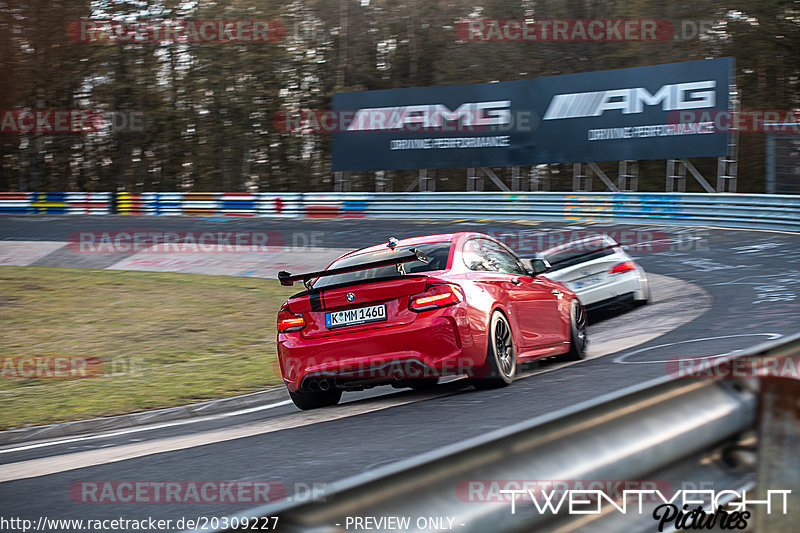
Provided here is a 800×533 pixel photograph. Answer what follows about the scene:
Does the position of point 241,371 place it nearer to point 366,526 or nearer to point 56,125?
point 366,526

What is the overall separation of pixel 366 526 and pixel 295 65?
43.5 metres

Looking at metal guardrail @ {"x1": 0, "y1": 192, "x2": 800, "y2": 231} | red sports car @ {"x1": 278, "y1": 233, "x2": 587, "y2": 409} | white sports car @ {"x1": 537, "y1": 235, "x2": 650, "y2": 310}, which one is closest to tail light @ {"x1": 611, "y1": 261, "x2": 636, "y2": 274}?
white sports car @ {"x1": 537, "y1": 235, "x2": 650, "y2": 310}

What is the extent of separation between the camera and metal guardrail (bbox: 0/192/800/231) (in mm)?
22594

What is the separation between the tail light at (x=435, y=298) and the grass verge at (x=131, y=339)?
2.85 meters

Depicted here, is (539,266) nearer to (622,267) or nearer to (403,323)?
(403,323)

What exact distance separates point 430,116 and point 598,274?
70.9 feet

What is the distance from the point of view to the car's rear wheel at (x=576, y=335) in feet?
29.8

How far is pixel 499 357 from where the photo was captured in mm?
7508

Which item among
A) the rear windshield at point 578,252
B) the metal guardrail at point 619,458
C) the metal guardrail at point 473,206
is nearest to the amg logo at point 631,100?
the metal guardrail at point 473,206

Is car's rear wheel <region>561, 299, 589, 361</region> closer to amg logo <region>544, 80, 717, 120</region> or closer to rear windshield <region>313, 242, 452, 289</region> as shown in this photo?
rear windshield <region>313, 242, 452, 289</region>

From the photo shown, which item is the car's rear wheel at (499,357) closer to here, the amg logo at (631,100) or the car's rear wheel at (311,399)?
the car's rear wheel at (311,399)

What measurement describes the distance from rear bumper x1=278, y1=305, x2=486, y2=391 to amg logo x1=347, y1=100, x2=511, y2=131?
2460 centimetres

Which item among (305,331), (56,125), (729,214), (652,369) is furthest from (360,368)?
(56,125)

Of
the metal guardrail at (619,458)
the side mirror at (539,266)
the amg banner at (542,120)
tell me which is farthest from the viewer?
the amg banner at (542,120)
